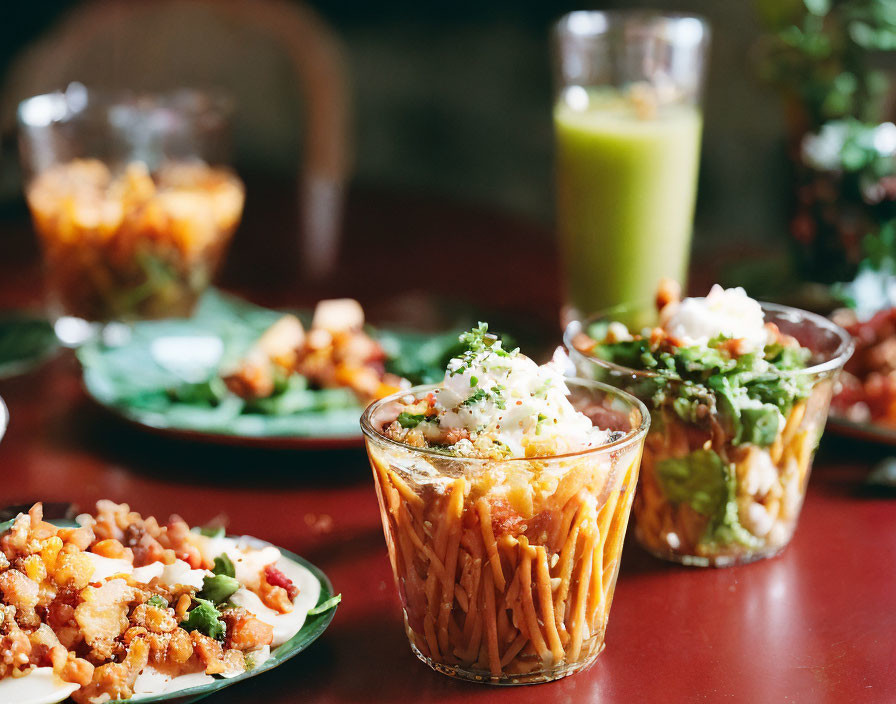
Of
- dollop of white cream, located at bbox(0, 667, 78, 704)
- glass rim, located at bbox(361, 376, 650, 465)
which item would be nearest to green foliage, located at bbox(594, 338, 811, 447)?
glass rim, located at bbox(361, 376, 650, 465)

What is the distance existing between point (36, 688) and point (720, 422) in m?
0.67

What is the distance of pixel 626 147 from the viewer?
1.91 m

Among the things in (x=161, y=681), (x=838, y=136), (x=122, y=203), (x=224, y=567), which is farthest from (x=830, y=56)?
(x=161, y=681)

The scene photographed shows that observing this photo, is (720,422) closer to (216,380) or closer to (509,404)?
(509,404)

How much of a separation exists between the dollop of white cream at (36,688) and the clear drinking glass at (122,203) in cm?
109

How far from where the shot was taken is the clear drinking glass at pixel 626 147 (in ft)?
6.28

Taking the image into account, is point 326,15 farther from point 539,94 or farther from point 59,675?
point 59,675

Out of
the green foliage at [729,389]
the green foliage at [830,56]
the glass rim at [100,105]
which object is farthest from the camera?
the glass rim at [100,105]

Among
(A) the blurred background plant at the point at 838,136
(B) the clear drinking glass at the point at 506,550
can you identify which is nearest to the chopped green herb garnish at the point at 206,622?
(B) the clear drinking glass at the point at 506,550

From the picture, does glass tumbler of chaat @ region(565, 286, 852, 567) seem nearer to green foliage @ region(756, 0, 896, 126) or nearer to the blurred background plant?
the blurred background plant

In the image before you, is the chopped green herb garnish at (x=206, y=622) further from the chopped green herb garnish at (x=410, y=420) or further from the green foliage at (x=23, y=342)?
the green foliage at (x=23, y=342)

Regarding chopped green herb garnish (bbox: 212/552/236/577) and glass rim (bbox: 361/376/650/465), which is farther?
chopped green herb garnish (bbox: 212/552/236/577)

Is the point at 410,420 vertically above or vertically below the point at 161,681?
above

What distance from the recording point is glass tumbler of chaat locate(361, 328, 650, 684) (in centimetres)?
93
